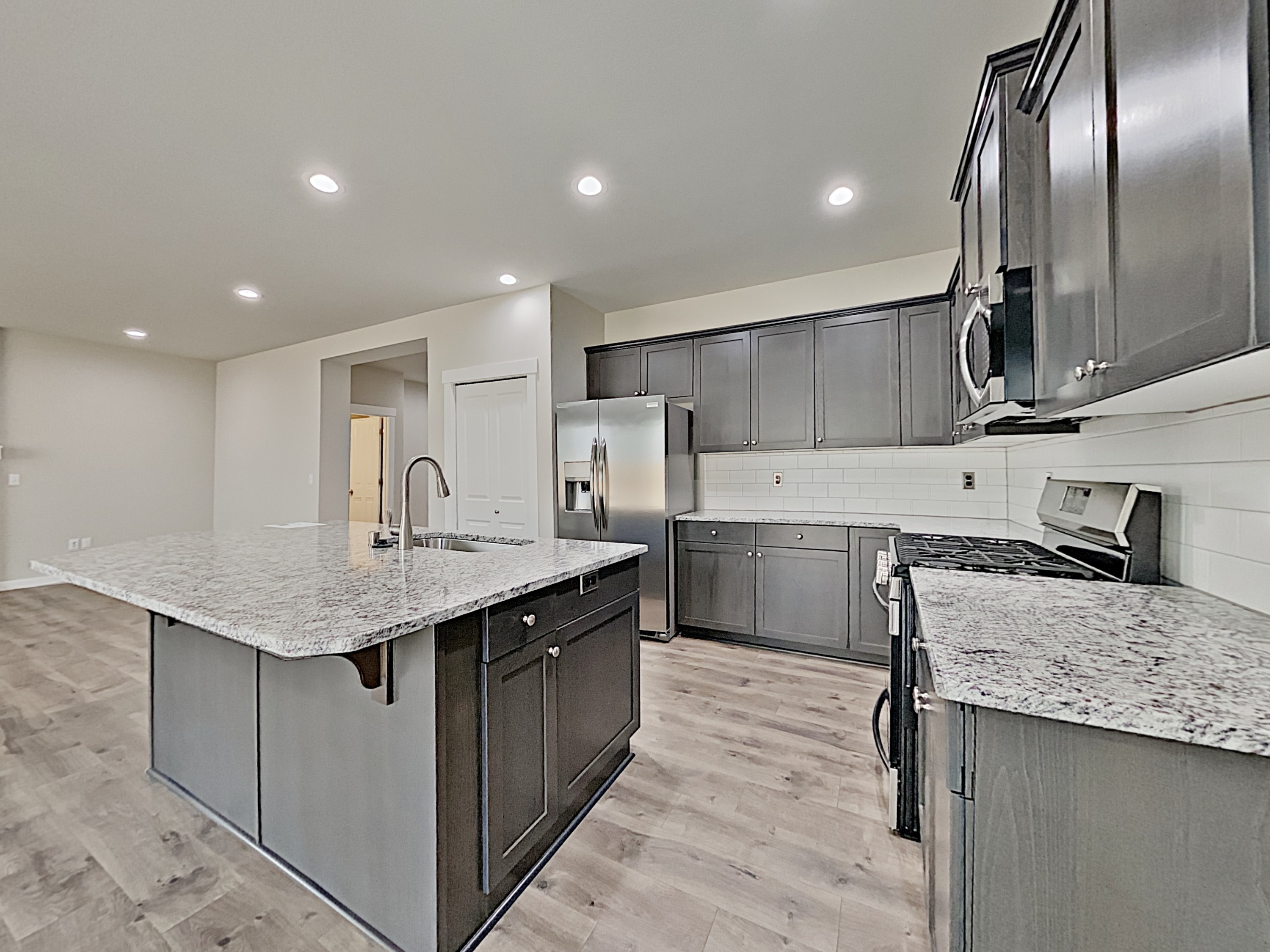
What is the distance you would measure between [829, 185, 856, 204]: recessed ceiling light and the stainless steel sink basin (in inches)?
94.8

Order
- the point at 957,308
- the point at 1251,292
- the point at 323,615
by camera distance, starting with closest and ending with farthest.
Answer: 1. the point at 1251,292
2. the point at 323,615
3. the point at 957,308

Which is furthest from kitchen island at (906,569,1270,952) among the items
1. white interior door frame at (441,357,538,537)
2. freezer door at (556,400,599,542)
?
white interior door frame at (441,357,538,537)

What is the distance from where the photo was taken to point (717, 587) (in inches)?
146

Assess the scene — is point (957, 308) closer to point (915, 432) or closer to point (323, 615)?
point (915, 432)

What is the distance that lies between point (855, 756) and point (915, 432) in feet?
6.70

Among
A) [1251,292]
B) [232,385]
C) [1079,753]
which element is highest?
[232,385]

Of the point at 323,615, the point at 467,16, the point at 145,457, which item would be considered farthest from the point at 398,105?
the point at 145,457

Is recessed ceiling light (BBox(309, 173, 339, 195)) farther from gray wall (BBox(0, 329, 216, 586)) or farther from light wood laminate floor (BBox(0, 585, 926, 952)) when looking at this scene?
gray wall (BBox(0, 329, 216, 586))

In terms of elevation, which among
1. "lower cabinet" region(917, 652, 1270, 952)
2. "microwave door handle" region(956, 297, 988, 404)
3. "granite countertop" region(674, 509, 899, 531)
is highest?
"microwave door handle" region(956, 297, 988, 404)

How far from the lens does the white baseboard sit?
5293mm

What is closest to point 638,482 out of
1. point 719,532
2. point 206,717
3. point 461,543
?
point 719,532

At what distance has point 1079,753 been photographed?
732 mm

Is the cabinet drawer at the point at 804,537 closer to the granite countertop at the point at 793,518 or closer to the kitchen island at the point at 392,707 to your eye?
the granite countertop at the point at 793,518

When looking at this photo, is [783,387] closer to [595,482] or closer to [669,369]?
[669,369]
